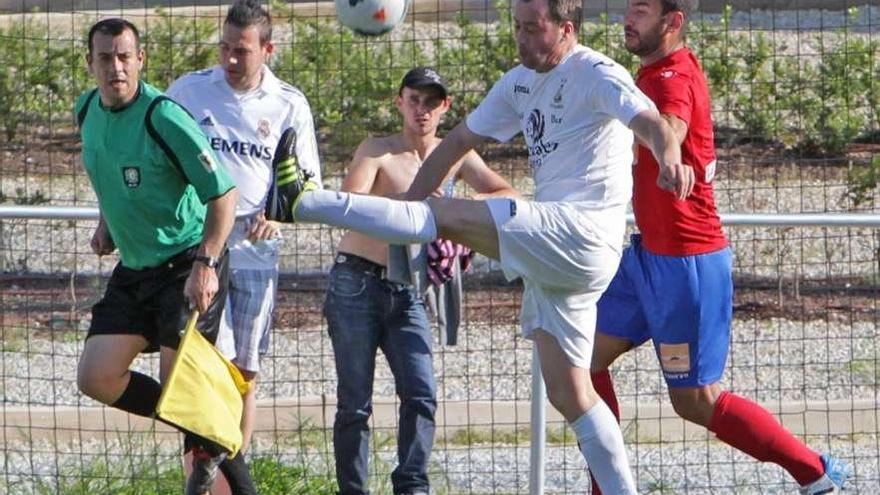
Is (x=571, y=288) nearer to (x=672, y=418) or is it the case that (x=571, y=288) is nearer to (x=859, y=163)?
(x=672, y=418)

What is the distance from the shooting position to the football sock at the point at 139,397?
6781 mm

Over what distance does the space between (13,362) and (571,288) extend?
4629mm

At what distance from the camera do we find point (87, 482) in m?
7.75

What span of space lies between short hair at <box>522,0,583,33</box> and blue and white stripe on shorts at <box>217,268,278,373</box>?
5.76ft

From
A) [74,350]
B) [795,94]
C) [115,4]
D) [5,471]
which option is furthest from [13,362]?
[795,94]

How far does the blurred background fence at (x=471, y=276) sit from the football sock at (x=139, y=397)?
1.00 meters

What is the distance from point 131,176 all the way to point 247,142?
2.35ft

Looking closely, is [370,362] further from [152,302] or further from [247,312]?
[152,302]

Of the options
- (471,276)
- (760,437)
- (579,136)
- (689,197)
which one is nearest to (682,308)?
(689,197)

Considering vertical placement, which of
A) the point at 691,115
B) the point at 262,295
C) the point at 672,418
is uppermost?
the point at 691,115

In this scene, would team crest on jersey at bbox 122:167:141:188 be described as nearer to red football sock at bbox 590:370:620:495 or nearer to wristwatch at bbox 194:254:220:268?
wristwatch at bbox 194:254:220:268

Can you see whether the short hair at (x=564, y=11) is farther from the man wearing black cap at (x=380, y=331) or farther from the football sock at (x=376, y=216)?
the man wearing black cap at (x=380, y=331)

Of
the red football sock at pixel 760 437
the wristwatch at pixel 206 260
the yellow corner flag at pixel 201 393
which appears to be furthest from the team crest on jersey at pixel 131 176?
the red football sock at pixel 760 437

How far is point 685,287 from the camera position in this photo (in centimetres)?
666
